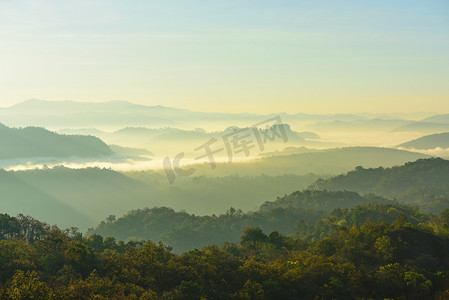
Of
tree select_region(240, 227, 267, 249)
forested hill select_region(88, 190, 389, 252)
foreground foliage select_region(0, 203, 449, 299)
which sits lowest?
forested hill select_region(88, 190, 389, 252)

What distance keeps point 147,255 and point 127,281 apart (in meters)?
6.57

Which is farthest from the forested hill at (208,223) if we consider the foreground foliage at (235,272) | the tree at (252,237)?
the foreground foliage at (235,272)

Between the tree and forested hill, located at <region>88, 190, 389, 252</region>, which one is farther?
forested hill, located at <region>88, 190, 389, 252</region>

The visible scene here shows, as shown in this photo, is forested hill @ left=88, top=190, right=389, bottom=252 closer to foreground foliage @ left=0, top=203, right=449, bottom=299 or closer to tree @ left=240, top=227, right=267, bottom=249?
tree @ left=240, top=227, right=267, bottom=249

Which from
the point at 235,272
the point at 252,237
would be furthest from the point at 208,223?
the point at 235,272

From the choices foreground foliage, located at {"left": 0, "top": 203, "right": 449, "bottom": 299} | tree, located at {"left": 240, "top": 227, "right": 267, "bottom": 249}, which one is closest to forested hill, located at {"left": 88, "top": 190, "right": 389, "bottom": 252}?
tree, located at {"left": 240, "top": 227, "right": 267, "bottom": 249}

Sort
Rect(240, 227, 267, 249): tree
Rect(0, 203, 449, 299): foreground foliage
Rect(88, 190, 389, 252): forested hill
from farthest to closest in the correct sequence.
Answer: Rect(88, 190, 389, 252): forested hill, Rect(240, 227, 267, 249): tree, Rect(0, 203, 449, 299): foreground foliage

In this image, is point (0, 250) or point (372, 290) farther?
point (0, 250)

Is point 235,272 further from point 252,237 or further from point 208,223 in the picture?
point 208,223

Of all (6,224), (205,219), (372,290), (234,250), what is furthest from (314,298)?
(205,219)

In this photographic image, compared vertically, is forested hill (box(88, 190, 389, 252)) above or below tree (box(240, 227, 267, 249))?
below

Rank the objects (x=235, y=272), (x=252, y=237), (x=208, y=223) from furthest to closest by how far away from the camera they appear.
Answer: (x=208, y=223)
(x=252, y=237)
(x=235, y=272)

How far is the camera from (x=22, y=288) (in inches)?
1522

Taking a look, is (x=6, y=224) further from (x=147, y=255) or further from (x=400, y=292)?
(x=400, y=292)
